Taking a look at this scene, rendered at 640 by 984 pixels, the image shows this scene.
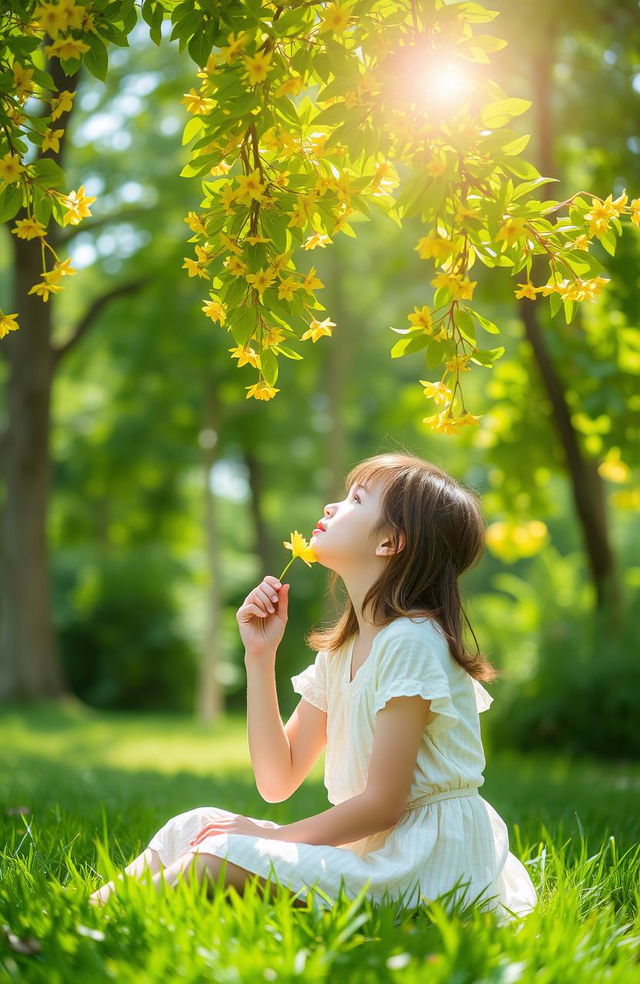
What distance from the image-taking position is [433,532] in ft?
8.31

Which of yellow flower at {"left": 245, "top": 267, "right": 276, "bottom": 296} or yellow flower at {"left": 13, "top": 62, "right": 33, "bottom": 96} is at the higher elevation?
yellow flower at {"left": 13, "top": 62, "right": 33, "bottom": 96}

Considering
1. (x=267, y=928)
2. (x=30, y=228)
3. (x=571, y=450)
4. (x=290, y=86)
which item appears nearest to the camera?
(x=267, y=928)

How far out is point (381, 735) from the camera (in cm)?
224

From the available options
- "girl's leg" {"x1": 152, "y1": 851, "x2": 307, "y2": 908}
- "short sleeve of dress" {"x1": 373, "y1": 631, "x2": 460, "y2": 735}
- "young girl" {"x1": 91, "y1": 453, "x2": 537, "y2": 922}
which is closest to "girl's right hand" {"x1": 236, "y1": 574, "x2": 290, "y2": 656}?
"young girl" {"x1": 91, "y1": 453, "x2": 537, "y2": 922}

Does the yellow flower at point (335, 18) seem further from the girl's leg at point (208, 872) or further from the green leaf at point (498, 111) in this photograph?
the girl's leg at point (208, 872)

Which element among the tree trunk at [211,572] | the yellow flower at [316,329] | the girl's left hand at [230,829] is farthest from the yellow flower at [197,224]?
the tree trunk at [211,572]

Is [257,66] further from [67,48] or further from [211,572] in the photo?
[211,572]

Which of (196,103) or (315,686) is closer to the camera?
(196,103)

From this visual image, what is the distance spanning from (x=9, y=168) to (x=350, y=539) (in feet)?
3.92

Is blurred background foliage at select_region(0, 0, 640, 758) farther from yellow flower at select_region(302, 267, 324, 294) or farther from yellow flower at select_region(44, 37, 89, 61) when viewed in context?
yellow flower at select_region(44, 37, 89, 61)

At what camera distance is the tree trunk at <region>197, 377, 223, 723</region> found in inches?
541

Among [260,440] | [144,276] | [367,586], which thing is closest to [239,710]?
[260,440]

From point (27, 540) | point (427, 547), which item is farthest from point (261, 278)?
point (27, 540)

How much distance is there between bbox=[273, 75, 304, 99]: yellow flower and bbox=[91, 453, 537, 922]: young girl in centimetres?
93
